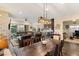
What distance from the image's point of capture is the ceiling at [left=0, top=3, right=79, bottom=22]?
1.94 meters

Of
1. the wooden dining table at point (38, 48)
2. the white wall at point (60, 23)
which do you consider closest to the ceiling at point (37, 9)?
the white wall at point (60, 23)

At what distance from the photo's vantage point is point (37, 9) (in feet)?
6.40

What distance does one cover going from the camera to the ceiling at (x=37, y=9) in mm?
1941

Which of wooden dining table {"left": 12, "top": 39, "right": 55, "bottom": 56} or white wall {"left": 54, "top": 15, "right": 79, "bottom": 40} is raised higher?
white wall {"left": 54, "top": 15, "right": 79, "bottom": 40}

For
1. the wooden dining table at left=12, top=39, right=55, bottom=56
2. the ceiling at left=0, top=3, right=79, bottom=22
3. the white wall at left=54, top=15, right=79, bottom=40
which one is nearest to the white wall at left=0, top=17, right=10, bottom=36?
the ceiling at left=0, top=3, right=79, bottom=22

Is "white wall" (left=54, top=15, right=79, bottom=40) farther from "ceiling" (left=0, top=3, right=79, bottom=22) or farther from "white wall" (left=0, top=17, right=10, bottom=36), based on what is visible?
"white wall" (left=0, top=17, right=10, bottom=36)

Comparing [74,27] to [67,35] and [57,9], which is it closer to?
[67,35]

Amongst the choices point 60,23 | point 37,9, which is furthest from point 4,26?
point 60,23

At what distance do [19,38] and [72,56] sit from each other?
3.23ft

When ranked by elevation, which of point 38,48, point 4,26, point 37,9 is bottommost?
point 38,48

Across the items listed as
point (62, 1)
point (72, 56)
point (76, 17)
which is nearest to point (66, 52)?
point (72, 56)

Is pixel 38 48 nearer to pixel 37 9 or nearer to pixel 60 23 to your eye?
pixel 60 23

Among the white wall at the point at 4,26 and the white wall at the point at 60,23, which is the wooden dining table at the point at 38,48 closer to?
the white wall at the point at 60,23

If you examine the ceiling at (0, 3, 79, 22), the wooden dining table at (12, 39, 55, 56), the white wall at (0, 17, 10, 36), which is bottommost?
the wooden dining table at (12, 39, 55, 56)
